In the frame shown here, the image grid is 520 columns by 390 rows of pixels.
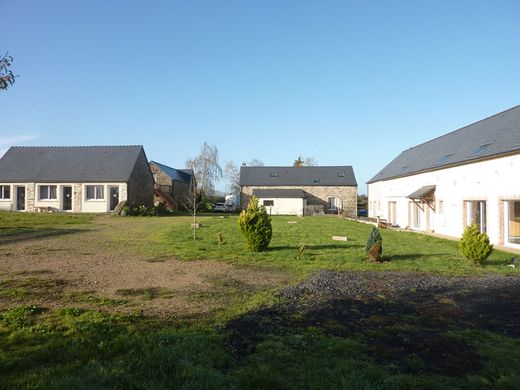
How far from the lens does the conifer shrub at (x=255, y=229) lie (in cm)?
1186

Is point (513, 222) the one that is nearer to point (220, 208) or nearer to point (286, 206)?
point (286, 206)

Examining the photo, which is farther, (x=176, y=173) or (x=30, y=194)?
(x=176, y=173)

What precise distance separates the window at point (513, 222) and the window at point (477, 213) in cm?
162

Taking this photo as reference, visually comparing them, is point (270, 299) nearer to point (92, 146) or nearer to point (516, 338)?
point (516, 338)

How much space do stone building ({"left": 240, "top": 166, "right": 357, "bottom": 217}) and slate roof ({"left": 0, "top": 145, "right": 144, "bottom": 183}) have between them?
15.8 metres

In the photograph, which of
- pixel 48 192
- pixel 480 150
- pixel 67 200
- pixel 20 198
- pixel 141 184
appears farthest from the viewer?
pixel 141 184

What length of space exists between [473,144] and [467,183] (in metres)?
3.10

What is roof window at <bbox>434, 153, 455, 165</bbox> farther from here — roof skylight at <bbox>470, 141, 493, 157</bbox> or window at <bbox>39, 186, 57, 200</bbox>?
window at <bbox>39, 186, 57, 200</bbox>

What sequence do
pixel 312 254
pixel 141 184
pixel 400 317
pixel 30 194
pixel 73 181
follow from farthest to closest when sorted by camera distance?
pixel 141 184 → pixel 30 194 → pixel 73 181 → pixel 312 254 → pixel 400 317

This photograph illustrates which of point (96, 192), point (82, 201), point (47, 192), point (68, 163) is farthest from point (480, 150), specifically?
point (47, 192)

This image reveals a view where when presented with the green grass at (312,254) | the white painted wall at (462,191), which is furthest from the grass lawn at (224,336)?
the white painted wall at (462,191)

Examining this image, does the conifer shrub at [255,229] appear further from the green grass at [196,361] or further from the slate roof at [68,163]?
the slate roof at [68,163]

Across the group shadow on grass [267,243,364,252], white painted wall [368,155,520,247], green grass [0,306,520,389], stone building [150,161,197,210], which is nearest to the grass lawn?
green grass [0,306,520,389]

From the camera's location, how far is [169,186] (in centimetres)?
4200
